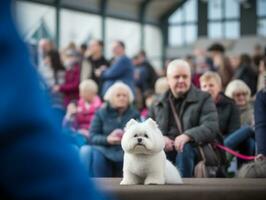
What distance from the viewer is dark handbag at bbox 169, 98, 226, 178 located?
5.61 metres

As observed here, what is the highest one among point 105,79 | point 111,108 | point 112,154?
point 105,79

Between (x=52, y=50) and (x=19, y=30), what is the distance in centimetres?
901

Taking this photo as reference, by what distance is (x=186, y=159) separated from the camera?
559 cm

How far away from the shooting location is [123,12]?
32125mm

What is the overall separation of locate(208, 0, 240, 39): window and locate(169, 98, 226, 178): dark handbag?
32869 mm

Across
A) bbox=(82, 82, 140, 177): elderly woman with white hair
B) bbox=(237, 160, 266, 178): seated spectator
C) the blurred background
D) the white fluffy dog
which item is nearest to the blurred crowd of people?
bbox=(82, 82, 140, 177): elderly woman with white hair

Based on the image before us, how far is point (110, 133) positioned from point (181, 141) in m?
1.41

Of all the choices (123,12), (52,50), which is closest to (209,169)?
(52,50)

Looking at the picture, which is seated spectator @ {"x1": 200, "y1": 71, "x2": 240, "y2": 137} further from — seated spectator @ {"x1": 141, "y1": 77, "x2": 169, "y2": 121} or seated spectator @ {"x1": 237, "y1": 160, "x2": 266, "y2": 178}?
seated spectator @ {"x1": 237, "y1": 160, "x2": 266, "y2": 178}

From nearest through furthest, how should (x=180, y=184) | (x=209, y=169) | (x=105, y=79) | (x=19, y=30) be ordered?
(x=19, y=30) → (x=180, y=184) → (x=209, y=169) → (x=105, y=79)

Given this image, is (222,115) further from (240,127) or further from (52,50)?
(52,50)

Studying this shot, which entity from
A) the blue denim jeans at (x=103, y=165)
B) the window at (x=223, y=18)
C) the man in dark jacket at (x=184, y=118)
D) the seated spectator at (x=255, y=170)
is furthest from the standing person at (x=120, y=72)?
the window at (x=223, y=18)

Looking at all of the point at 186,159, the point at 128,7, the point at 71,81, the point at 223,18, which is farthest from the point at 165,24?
the point at 186,159

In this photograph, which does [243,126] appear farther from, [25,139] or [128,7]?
[128,7]
